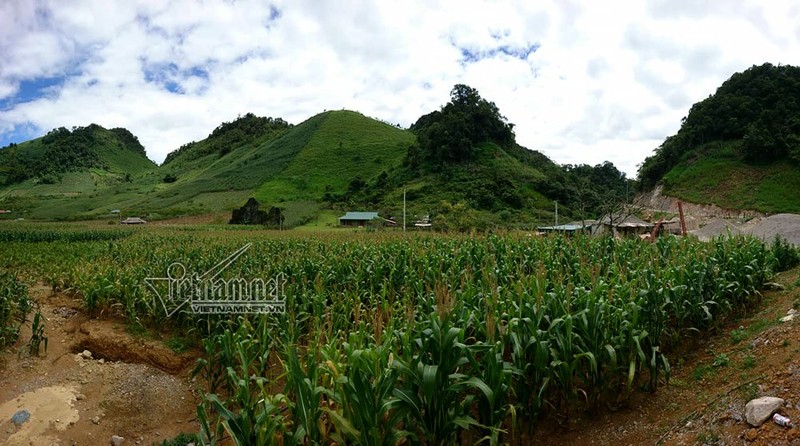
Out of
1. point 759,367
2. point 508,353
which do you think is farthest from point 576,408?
point 759,367

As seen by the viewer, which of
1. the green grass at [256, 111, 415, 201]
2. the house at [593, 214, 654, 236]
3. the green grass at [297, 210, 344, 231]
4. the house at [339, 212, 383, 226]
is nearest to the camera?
the house at [593, 214, 654, 236]

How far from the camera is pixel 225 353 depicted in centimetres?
520

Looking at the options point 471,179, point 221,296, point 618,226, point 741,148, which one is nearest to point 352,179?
point 471,179

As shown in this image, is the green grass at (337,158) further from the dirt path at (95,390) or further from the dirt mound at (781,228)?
the dirt path at (95,390)

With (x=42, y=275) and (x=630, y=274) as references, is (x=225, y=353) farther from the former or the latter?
(x=42, y=275)

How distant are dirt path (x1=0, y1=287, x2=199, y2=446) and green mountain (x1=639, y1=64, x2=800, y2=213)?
52.0m

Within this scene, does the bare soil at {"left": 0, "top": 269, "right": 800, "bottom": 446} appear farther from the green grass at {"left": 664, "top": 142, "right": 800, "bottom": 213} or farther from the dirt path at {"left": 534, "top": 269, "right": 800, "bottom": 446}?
the green grass at {"left": 664, "top": 142, "right": 800, "bottom": 213}

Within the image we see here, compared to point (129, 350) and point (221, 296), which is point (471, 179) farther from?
point (129, 350)

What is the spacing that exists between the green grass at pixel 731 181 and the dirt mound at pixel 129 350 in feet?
169

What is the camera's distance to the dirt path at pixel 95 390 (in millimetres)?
5430

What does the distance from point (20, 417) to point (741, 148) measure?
63563 mm

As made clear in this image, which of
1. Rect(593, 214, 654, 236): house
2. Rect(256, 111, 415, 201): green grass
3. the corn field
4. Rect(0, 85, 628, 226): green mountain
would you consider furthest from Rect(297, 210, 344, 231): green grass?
the corn field

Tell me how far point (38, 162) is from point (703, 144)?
126m

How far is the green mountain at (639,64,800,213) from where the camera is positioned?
44969mm
